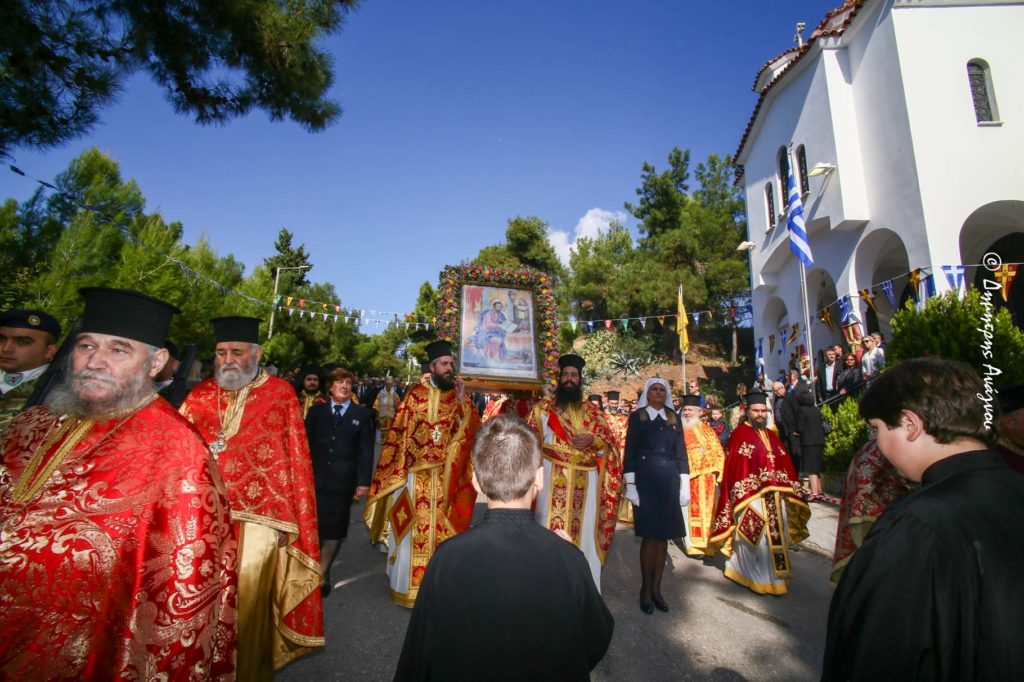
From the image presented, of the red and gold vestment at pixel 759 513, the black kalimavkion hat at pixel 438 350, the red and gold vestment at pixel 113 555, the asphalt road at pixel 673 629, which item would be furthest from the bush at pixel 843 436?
the red and gold vestment at pixel 113 555

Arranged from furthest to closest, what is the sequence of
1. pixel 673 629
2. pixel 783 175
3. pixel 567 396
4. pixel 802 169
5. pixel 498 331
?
pixel 783 175 < pixel 802 169 < pixel 498 331 < pixel 567 396 < pixel 673 629

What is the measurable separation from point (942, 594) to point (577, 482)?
3597 millimetres

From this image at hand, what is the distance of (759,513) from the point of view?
5.44m

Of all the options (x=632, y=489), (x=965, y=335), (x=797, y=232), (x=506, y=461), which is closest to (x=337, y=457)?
(x=632, y=489)

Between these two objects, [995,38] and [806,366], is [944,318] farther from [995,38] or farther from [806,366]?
[995,38]

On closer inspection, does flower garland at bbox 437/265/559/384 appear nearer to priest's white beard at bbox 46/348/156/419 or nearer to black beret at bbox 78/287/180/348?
black beret at bbox 78/287/180/348

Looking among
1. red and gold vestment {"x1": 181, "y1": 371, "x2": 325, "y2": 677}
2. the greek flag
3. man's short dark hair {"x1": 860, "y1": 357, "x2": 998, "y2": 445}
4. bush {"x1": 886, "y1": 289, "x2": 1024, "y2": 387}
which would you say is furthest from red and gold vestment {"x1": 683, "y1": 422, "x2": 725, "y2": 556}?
the greek flag

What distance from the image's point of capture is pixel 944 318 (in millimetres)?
7602

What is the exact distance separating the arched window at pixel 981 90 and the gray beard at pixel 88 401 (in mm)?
15772

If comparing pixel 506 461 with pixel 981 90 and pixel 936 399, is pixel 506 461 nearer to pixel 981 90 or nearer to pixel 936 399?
pixel 936 399

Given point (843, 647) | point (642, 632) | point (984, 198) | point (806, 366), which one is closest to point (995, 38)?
point (984, 198)

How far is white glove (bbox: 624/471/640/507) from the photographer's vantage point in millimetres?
5027

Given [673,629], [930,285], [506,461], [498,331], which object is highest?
[930,285]

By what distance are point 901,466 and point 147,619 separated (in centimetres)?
250
